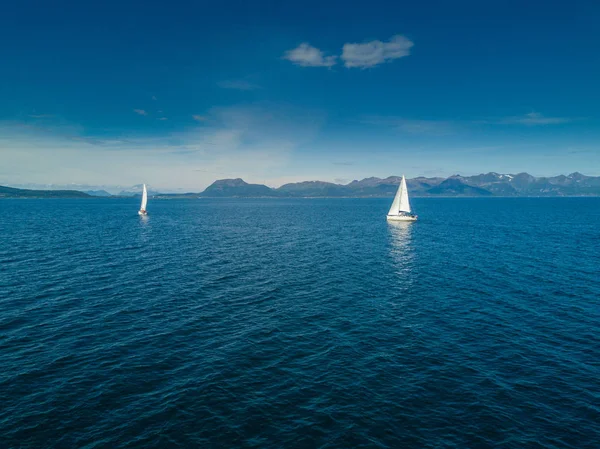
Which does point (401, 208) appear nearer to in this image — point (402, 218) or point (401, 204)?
point (401, 204)

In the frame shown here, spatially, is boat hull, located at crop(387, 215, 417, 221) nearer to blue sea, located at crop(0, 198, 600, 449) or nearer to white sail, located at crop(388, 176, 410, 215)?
→ white sail, located at crop(388, 176, 410, 215)

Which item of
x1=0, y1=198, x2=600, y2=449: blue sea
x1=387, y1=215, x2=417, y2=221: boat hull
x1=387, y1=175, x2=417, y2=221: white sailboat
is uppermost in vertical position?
x1=387, y1=175, x2=417, y2=221: white sailboat

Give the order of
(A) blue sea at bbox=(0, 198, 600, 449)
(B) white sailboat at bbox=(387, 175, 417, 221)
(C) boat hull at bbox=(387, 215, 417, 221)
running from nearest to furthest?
(A) blue sea at bbox=(0, 198, 600, 449)
(C) boat hull at bbox=(387, 215, 417, 221)
(B) white sailboat at bbox=(387, 175, 417, 221)

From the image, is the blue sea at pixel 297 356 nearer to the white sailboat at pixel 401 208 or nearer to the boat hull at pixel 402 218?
the boat hull at pixel 402 218

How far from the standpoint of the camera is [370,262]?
77688mm

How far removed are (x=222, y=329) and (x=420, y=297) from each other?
102 ft

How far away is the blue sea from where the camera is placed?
24016 mm

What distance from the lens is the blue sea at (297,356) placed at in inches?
945

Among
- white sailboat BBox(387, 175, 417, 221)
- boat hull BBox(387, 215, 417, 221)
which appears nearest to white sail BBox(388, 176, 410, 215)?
white sailboat BBox(387, 175, 417, 221)

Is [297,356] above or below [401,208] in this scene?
below

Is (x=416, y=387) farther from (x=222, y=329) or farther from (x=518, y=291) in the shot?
(x=518, y=291)

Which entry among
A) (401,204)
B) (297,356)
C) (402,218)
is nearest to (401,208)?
(401,204)

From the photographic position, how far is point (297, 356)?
3434 centimetres

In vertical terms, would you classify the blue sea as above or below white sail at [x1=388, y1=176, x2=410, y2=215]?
below
